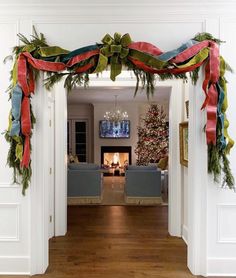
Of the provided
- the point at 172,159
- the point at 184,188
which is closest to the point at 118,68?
the point at 172,159

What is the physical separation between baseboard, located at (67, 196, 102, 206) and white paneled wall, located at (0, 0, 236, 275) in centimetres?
356

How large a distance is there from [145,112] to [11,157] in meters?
8.60

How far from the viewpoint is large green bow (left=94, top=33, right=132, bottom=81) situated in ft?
9.46

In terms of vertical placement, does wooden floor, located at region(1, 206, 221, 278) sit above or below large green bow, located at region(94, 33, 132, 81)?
below

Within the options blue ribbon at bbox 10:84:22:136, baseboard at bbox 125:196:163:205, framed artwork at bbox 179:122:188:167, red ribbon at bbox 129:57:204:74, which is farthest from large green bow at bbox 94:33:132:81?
baseboard at bbox 125:196:163:205

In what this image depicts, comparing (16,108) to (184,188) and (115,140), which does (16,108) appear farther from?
(115,140)

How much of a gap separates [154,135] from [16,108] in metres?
7.77

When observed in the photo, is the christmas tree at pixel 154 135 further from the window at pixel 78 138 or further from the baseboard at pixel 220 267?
the baseboard at pixel 220 267

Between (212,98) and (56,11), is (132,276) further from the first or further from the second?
(56,11)

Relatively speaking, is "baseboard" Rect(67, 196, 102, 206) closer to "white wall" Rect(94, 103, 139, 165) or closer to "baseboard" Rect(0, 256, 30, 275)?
"baseboard" Rect(0, 256, 30, 275)

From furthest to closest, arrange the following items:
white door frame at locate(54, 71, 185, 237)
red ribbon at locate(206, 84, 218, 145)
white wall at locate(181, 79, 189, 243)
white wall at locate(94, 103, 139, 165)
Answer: white wall at locate(94, 103, 139, 165), white door frame at locate(54, 71, 185, 237), white wall at locate(181, 79, 189, 243), red ribbon at locate(206, 84, 218, 145)

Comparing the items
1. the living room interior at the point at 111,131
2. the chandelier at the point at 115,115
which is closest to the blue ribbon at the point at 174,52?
the living room interior at the point at 111,131

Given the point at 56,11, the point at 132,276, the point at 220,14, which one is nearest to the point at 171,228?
the point at 132,276

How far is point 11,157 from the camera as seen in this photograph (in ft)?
10.0
